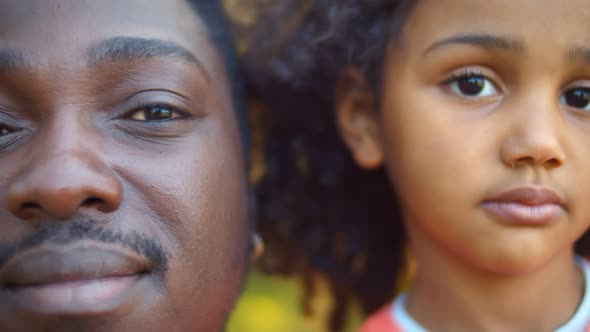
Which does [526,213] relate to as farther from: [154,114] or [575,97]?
[154,114]

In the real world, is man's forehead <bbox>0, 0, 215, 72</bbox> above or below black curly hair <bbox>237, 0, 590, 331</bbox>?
above

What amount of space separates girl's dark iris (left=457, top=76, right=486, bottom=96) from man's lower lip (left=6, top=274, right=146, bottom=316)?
866 mm

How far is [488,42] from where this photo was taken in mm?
1547

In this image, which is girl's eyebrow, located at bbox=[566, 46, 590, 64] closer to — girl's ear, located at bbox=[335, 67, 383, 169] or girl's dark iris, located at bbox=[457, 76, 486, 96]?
girl's dark iris, located at bbox=[457, 76, 486, 96]

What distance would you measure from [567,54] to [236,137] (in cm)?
76

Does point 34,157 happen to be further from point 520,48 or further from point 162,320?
point 520,48

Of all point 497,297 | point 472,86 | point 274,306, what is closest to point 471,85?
point 472,86

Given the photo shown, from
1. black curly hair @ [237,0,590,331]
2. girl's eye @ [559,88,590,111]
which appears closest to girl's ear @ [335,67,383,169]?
black curly hair @ [237,0,590,331]

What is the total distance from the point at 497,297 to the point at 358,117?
1.90 feet

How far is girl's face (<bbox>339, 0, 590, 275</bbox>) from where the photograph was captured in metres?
1.51

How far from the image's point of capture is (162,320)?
4.58ft

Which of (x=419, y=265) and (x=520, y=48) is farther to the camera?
(x=419, y=265)

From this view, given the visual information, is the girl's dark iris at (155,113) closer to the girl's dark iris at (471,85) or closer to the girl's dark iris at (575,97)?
the girl's dark iris at (471,85)

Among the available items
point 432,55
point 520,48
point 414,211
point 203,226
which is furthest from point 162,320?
point 520,48
